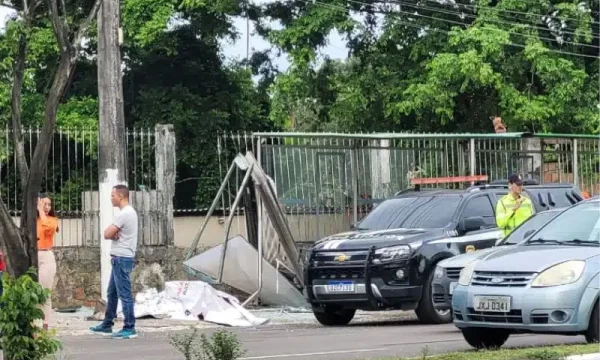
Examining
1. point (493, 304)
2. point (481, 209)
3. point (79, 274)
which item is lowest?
point (79, 274)

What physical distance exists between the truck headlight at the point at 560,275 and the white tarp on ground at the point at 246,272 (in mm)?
8235

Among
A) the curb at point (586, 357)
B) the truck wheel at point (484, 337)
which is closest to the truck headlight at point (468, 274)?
the truck wheel at point (484, 337)

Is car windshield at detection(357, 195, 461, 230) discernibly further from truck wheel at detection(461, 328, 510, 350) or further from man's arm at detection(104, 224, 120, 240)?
truck wheel at detection(461, 328, 510, 350)

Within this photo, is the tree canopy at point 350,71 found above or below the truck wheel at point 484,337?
above

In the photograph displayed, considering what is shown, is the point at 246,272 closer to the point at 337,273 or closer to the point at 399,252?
the point at 337,273

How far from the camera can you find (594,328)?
10516 millimetres

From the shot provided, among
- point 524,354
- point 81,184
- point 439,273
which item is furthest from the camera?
point 81,184

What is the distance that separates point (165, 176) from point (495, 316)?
9.72 meters

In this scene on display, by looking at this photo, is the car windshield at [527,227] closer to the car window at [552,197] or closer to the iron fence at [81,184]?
the car window at [552,197]

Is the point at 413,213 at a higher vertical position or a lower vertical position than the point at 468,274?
higher

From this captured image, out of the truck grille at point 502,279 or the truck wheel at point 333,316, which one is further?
the truck wheel at point 333,316

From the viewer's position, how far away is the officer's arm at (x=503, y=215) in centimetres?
1535

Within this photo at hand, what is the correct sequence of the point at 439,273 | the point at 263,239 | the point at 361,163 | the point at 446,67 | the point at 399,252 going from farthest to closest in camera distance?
the point at 446,67 < the point at 361,163 < the point at 263,239 < the point at 399,252 < the point at 439,273

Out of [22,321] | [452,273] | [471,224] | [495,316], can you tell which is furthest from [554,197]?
[22,321]
